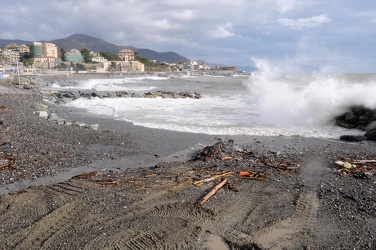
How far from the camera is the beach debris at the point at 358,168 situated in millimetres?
7621

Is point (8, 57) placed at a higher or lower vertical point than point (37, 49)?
lower

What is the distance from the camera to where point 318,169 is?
8242 millimetres

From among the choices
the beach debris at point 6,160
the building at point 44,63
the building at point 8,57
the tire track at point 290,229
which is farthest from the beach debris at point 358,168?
the building at point 44,63

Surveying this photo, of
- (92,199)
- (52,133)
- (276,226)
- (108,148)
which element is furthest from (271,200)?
(52,133)

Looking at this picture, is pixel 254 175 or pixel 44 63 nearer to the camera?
pixel 254 175

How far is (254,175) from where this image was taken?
752 cm

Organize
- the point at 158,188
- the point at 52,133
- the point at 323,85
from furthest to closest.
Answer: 1. the point at 323,85
2. the point at 52,133
3. the point at 158,188

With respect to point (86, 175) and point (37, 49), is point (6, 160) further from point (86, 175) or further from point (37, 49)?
point (37, 49)

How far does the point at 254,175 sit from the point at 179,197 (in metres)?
2.28

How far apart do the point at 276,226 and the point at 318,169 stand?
3.75m

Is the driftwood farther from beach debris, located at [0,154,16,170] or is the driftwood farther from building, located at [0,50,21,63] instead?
building, located at [0,50,21,63]

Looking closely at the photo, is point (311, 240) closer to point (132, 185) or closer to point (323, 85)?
point (132, 185)

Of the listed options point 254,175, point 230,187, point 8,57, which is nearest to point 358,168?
point 254,175

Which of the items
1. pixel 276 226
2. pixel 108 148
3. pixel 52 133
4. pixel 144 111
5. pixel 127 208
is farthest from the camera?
pixel 144 111
